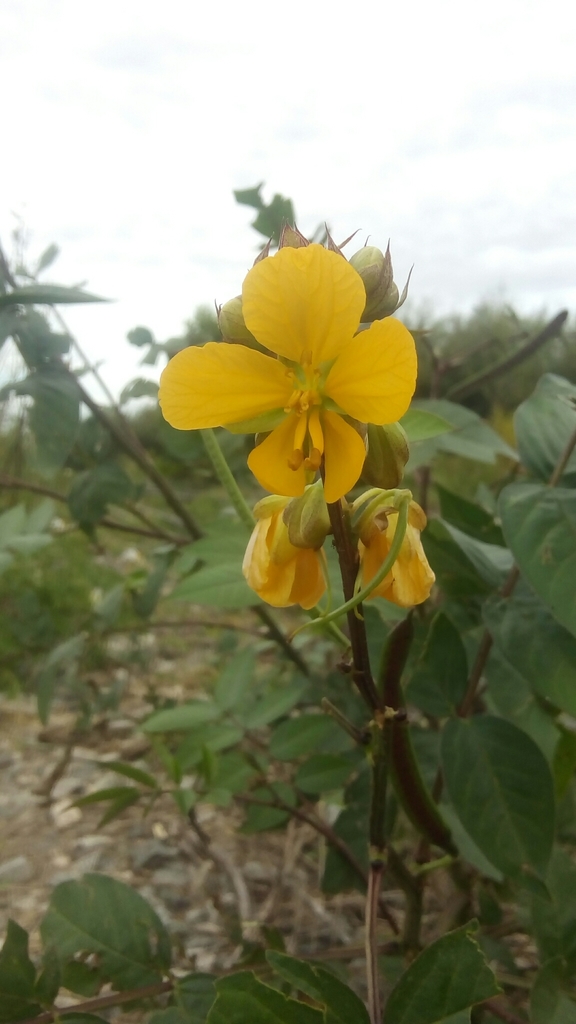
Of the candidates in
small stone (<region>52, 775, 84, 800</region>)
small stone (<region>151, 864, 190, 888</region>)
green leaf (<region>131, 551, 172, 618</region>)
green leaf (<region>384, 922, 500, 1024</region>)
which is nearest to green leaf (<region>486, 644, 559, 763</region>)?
green leaf (<region>384, 922, 500, 1024</region>)

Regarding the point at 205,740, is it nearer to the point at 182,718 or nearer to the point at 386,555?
the point at 182,718

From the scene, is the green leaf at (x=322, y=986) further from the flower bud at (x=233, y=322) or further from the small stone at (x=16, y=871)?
the small stone at (x=16, y=871)

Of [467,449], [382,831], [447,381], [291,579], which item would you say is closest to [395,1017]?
[382,831]

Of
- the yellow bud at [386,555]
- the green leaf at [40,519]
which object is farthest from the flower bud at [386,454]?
the green leaf at [40,519]

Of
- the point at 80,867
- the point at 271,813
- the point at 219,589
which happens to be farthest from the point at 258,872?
the point at 219,589

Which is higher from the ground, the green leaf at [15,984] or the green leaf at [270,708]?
the green leaf at [270,708]

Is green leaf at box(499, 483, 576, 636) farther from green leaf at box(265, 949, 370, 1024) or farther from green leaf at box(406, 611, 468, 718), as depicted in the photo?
green leaf at box(265, 949, 370, 1024)
